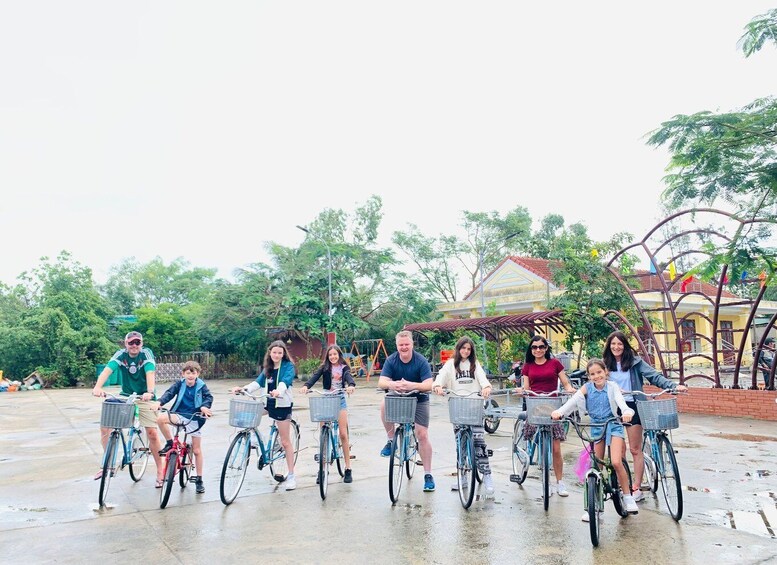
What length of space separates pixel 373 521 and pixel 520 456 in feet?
6.56

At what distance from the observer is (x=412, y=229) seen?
40.2 m

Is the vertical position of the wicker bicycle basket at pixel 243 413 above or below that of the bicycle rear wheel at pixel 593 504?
above

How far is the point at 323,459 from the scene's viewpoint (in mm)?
6234

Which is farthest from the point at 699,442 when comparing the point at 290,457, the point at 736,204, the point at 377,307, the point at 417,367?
the point at 377,307

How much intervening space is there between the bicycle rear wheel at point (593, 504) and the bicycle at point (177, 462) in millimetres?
3699

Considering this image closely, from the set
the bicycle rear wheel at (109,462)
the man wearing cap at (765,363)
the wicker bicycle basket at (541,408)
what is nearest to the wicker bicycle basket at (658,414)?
the wicker bicycle basket at (541,408)

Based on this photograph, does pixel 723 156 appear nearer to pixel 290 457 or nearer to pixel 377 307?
pixel 290 457

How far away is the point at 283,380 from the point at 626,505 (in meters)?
3.51

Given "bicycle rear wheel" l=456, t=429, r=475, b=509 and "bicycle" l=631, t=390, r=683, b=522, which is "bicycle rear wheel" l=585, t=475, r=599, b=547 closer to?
"bicycle" l=631, t=390, r=683, b=522

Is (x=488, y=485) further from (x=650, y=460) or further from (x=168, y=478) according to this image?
(x=168, y=478)

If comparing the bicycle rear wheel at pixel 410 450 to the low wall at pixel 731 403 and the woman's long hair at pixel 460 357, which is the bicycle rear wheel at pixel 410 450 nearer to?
the woman's long hair at pixel 460 357

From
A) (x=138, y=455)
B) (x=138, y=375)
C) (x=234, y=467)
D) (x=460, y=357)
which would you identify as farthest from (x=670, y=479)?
(x=138, y=455)

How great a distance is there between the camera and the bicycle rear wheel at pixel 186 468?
21.0 ft

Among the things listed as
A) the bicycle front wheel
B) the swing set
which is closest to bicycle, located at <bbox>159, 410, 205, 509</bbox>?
the bicycle front wheel
